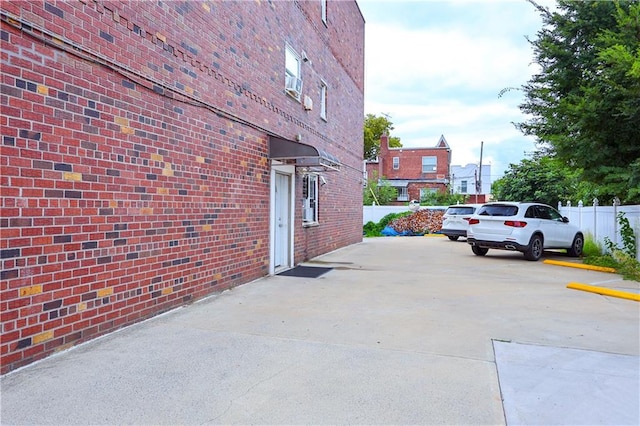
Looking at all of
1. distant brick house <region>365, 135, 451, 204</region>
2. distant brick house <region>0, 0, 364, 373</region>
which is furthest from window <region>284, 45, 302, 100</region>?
distant brick house <region>365, 135, 451, 204</region>

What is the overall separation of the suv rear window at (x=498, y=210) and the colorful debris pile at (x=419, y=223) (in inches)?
482

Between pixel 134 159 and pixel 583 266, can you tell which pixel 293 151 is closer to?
pixel 134 159

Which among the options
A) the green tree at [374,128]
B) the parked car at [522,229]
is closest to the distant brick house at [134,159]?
the parked car at [522,229]

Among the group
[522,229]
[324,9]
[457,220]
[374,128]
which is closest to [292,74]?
[324,9]

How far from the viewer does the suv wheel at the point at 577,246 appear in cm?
1302

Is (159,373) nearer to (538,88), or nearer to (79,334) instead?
(79,334)

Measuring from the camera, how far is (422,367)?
3807 millimetres

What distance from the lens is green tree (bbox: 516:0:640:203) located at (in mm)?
8359

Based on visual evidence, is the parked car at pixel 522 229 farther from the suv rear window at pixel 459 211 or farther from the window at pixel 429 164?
the window at pixel 429 164

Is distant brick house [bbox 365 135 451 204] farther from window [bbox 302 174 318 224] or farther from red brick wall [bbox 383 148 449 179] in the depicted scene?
window [bbox 302 174 318 224]

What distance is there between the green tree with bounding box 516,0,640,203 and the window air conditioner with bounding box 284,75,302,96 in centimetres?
606

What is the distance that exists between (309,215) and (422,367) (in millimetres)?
8197

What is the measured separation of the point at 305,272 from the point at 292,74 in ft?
15.8

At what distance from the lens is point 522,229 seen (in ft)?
38.1
